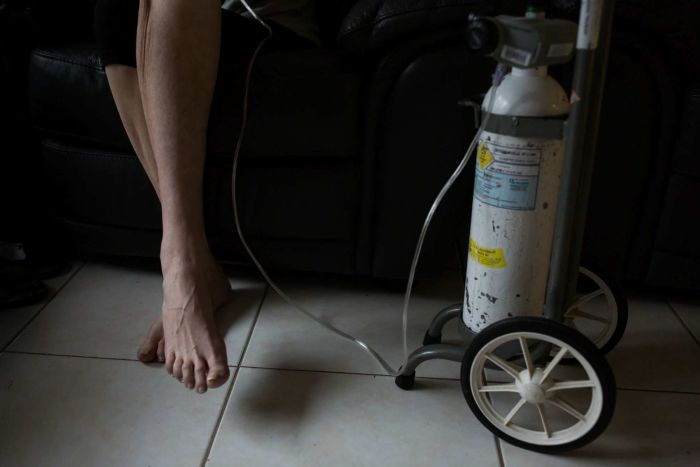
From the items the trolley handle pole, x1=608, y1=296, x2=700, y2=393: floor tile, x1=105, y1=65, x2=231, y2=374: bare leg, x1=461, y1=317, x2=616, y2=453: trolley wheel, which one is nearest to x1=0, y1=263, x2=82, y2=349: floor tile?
x1=105, y1=65, x2=231, y2=374: bare leg

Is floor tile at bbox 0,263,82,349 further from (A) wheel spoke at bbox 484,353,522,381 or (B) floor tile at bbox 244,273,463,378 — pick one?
(A) wheel spoke at bbox 484,353,522,381

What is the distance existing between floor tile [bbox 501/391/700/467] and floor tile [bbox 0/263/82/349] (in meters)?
0.78

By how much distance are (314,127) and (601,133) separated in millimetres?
443

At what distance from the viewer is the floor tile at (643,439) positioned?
79cm

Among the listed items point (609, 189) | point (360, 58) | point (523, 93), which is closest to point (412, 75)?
point (360, 58)

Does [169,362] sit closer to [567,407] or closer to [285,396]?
[285,396]

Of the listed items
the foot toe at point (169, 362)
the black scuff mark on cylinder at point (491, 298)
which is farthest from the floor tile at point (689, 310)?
the foot toe at point (169, 362)

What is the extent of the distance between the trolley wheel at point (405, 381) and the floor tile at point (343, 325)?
0.04 meters

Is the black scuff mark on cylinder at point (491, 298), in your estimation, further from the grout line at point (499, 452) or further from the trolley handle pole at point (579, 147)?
the grout line at point (499, 452)

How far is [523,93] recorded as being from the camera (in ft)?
2.32

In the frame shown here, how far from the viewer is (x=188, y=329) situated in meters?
0.92

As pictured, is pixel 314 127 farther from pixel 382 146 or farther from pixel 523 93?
pixel 523 93

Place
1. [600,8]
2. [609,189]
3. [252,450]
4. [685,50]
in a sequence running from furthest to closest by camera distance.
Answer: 1. [609,189]
2. [685,50]
3. [252,450]
4. [600,8]

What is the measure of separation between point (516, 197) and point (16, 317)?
0.84 meters
